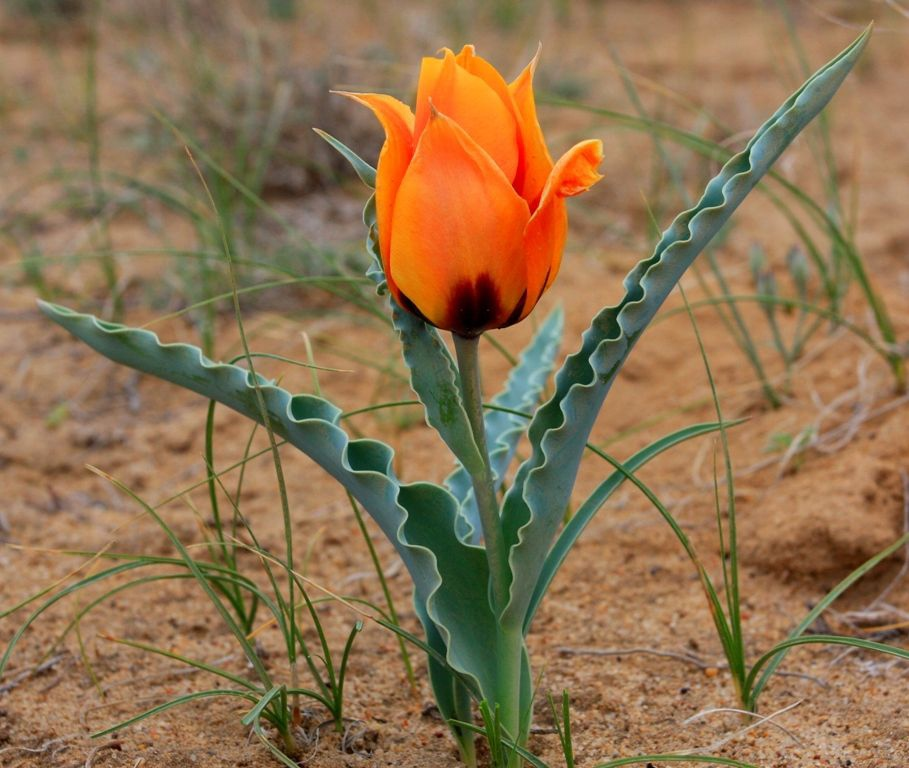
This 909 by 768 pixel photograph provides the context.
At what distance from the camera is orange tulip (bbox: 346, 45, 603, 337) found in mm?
1045

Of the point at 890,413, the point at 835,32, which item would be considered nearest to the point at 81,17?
the point at 835,32

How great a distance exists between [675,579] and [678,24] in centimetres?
406

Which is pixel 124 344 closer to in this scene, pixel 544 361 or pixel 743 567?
pixel 544 361

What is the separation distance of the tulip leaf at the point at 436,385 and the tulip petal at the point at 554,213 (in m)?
0.13

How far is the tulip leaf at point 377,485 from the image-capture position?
1161 millimetres

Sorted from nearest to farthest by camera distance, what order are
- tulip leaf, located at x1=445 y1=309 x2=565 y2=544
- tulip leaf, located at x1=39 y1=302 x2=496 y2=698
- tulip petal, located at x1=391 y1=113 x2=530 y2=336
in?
tulip petal, located at x1=391 y1=113 x2=530 y2=336 → tulip leaf, located at x1=39 y1=302 x2=496 y2=698 → tulip leaf, located at x1=445 y1=309 x2=565 y2=544

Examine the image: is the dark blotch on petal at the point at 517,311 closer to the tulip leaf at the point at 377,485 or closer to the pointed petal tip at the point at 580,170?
the pointed petal tip at the point at 580,170

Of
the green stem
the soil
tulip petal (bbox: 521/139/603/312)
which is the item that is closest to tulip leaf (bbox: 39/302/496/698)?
the green stem

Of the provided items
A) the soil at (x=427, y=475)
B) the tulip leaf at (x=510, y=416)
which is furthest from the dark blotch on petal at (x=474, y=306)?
the soil at (x=427, y=475)

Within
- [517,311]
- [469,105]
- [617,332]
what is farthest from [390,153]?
[617,332]

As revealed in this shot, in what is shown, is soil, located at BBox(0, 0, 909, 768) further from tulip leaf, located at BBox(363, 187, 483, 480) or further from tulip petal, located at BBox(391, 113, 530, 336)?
tulip petal, located at BBox(391, 113, 530, 336)

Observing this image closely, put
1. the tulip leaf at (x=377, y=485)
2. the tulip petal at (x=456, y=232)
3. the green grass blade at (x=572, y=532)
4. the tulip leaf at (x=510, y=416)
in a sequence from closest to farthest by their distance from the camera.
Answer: the tulip petal at (x=456, y=232) < the tulip leaf at (x=377, y=485) < the green grass blade at (x=572, y=532) < the tulip leaf at (x=510, y=416)

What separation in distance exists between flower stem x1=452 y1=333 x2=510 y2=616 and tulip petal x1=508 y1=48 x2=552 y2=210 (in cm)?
16

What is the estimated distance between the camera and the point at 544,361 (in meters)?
1.57
